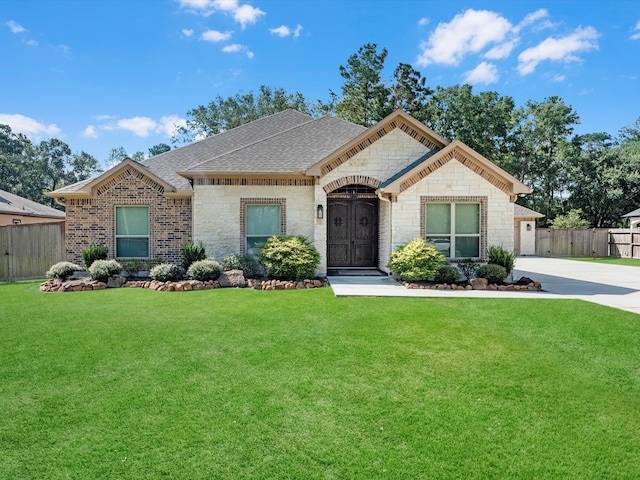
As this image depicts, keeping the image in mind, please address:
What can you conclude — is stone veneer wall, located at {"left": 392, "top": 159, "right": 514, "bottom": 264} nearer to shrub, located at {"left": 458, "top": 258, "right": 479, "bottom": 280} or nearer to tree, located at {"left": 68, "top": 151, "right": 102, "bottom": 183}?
shrub, located at {"left": 458, "top": 258, "right": 479, "bottom": 280}

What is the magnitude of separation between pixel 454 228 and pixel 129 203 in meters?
11.1

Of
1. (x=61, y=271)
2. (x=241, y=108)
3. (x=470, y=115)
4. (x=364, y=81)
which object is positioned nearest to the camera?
(x=61, y=271)

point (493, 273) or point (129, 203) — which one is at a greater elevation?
point (129, 203)

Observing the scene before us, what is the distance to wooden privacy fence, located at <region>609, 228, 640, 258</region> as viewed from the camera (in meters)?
25.1

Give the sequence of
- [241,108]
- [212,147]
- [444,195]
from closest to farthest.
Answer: [444,195] < [212,147] < [241,108]

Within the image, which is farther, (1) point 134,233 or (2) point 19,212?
(2) point 19,212

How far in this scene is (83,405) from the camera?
393cm

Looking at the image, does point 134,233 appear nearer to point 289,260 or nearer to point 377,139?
point 289,260

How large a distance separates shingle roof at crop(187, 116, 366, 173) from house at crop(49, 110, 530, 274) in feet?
0.23

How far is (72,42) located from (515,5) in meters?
17.1

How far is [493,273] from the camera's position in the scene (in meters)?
11.2

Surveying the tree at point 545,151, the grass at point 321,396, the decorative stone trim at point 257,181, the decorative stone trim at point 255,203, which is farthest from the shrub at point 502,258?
the tree at point 545,151

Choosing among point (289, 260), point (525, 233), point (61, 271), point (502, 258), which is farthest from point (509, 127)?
point (61, 271)

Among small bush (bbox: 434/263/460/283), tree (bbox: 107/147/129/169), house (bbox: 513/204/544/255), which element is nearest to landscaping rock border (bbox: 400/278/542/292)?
small bush (bbox: 434/263/460/283)
